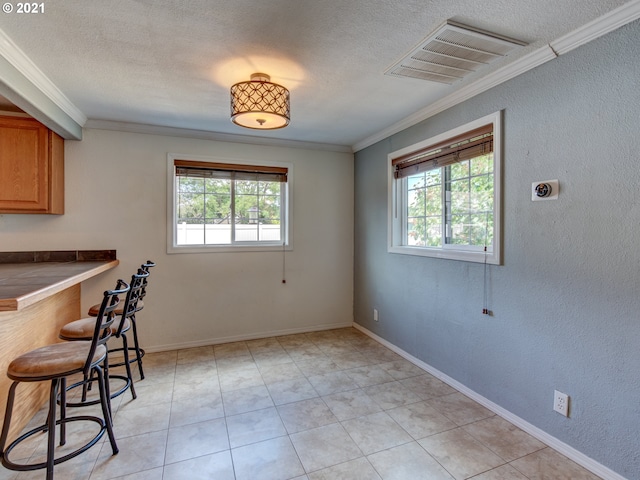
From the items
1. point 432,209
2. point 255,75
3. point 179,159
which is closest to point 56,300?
point 179,159

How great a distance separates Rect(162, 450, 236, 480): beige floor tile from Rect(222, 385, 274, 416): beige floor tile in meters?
0.46

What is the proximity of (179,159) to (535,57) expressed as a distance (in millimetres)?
3223

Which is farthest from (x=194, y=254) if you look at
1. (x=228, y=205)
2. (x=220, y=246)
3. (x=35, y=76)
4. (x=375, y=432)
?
(x=375, y=432)

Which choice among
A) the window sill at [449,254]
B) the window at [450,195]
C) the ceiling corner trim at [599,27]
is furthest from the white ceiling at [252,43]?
the window sill at [449,254]

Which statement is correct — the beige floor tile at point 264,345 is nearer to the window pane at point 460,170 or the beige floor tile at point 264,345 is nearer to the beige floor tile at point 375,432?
the beige floor tile at point 375,432

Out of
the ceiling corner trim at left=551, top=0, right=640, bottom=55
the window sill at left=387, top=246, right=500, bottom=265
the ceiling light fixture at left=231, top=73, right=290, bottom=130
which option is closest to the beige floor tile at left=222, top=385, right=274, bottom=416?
the window sill at left=387, top=246, right=500, bottom=265

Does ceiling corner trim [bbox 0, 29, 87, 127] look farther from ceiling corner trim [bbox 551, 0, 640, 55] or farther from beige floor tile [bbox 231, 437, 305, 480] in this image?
ceiling corner trim [bbox 551, 0, 640, 55]

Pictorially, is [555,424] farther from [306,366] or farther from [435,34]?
[435,34]

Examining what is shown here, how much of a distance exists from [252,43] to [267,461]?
93.6 inches

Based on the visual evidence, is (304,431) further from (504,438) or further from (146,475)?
(504,438)

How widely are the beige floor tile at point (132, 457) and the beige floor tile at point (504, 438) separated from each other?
1.90m

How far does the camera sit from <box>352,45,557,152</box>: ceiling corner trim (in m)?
2.00

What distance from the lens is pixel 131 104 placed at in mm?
2844

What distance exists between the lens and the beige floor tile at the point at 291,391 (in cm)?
250
